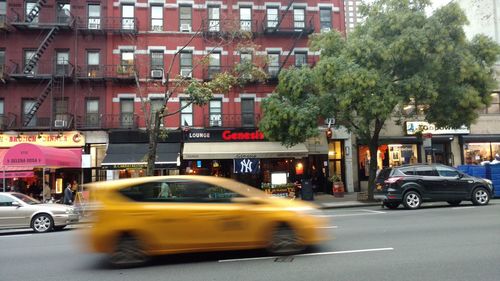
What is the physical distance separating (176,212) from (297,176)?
1968 centimetres

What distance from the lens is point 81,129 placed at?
24703 mm

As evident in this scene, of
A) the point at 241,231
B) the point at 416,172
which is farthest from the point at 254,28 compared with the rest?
the point at 241,231

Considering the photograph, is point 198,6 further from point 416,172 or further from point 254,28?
point 416,172

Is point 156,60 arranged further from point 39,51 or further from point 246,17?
point 39,51

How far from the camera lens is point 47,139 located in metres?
24.3

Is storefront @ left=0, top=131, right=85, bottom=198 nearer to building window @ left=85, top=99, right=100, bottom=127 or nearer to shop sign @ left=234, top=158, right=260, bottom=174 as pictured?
building window @ left=85, top=99, right=100, bottom=127

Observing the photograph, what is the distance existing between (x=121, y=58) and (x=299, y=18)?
11.5 m

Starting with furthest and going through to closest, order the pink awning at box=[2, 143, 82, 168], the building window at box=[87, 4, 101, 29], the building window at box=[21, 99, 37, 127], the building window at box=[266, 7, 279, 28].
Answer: the building window at box=[266, 7, 279, 28], the building window at box=[87, 4, 101, 29], the building window at box=[21, 99, 37, 127], the pink awning at box=[2, 143, 82, 168]

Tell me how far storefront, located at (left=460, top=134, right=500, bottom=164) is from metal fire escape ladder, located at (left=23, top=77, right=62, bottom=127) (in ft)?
85.4

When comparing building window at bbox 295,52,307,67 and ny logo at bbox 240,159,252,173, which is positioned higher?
building window at bbox 295,52,307,67

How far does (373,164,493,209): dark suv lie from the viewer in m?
16.8

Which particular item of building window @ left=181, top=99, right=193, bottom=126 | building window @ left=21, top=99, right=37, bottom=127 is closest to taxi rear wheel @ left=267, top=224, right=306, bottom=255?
building window @ left=181, top=99, right=193, bottom=126

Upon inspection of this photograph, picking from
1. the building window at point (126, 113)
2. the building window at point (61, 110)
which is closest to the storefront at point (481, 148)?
the building window at point (126, 113)

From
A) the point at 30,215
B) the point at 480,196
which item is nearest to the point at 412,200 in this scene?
the point at 480,196
